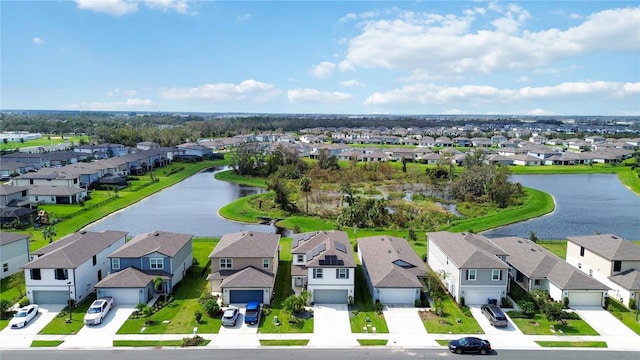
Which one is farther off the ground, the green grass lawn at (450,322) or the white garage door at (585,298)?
the white garage door at (585,298)

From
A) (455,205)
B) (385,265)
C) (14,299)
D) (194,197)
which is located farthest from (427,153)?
(14,299)

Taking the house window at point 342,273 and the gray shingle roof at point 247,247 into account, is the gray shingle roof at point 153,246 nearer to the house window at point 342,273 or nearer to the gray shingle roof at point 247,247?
the gray shingle roof at point 247,247

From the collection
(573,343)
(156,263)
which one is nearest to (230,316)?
(156,263)

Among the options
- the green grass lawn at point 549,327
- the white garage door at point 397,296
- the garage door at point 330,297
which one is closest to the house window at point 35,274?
the garage door at point 330,297

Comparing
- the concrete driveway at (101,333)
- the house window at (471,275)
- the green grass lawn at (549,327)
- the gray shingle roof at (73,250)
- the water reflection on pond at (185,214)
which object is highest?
the gray shingle roof at (73,250)

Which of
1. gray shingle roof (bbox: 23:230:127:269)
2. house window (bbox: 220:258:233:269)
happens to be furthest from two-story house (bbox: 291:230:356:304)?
gray shingle roof (bbox: 23:230:127:269)

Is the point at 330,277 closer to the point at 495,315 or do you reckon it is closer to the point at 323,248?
the point at 323,248
